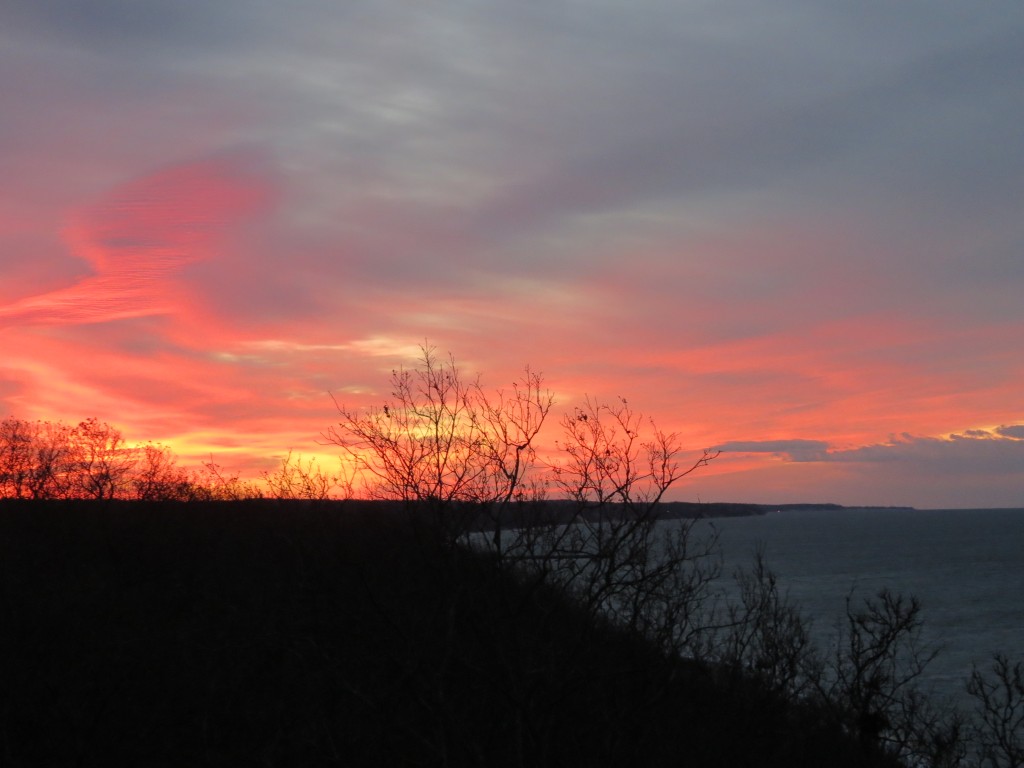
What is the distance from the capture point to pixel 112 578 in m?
30.6

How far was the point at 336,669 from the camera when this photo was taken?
1491 centimetres

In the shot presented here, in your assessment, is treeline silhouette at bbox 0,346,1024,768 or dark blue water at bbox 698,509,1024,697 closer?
treeline silhouette at bbox 0,346,1024,768

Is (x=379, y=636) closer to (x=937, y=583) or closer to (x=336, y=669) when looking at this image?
(x=336, y=669)

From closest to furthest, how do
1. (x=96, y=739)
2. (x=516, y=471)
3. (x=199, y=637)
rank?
(x=516, y=471) → (x=96, y=739) → (x=199, y=637)

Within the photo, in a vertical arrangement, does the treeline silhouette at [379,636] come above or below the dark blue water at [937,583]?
above

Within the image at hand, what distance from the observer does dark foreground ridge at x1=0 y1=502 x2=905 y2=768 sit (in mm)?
13750

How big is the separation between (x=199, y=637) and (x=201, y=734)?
608cm

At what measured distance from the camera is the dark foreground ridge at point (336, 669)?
1375 cm

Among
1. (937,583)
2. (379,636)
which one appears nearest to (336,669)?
(379,636)

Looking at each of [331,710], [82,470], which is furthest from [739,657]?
[82,470]

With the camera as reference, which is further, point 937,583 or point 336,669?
point 937,583

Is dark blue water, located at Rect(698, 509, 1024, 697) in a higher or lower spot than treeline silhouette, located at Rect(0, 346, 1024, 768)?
lower

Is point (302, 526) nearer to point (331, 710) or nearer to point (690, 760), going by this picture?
point (331, 710)

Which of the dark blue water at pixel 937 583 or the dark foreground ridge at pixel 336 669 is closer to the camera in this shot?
the dark foreground ridge at pixel 336 669
